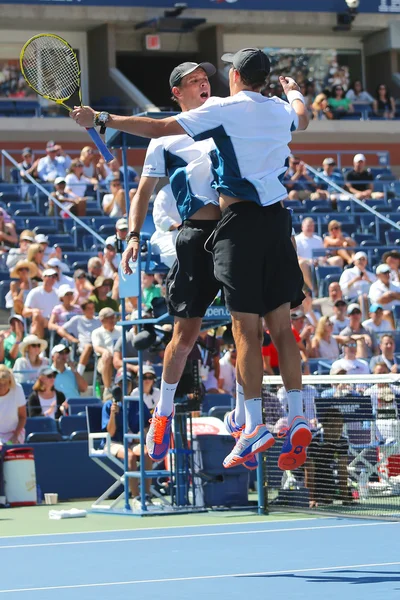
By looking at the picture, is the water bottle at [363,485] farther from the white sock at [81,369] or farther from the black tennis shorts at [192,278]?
the black tennis shorts at [192,278]

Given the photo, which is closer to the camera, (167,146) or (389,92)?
(167,146)

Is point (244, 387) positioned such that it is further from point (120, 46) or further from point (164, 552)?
point (120, 46)

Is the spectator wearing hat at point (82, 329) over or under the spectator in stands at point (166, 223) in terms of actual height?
under

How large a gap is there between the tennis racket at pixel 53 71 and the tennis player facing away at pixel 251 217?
40.4 inches

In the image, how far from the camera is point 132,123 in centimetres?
655

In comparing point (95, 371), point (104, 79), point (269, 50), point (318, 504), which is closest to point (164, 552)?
point (318, 504)

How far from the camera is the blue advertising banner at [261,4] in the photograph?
29.8 m

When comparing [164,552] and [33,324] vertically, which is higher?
[33,324]

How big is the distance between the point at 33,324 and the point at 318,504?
5.32 m

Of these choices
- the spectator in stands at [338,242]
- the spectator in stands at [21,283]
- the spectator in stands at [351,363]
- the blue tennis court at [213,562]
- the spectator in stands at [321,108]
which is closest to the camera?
the blue tennis court at [213,562]

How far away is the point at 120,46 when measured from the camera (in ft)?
108

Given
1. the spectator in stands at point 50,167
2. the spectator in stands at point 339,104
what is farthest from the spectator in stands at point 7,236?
the spectator in stands at point 339,104

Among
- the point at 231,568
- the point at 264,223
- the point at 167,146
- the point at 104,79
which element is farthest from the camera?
the point at 104,79

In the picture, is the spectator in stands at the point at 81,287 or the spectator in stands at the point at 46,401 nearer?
the spectator in stands at the point at 46,401
